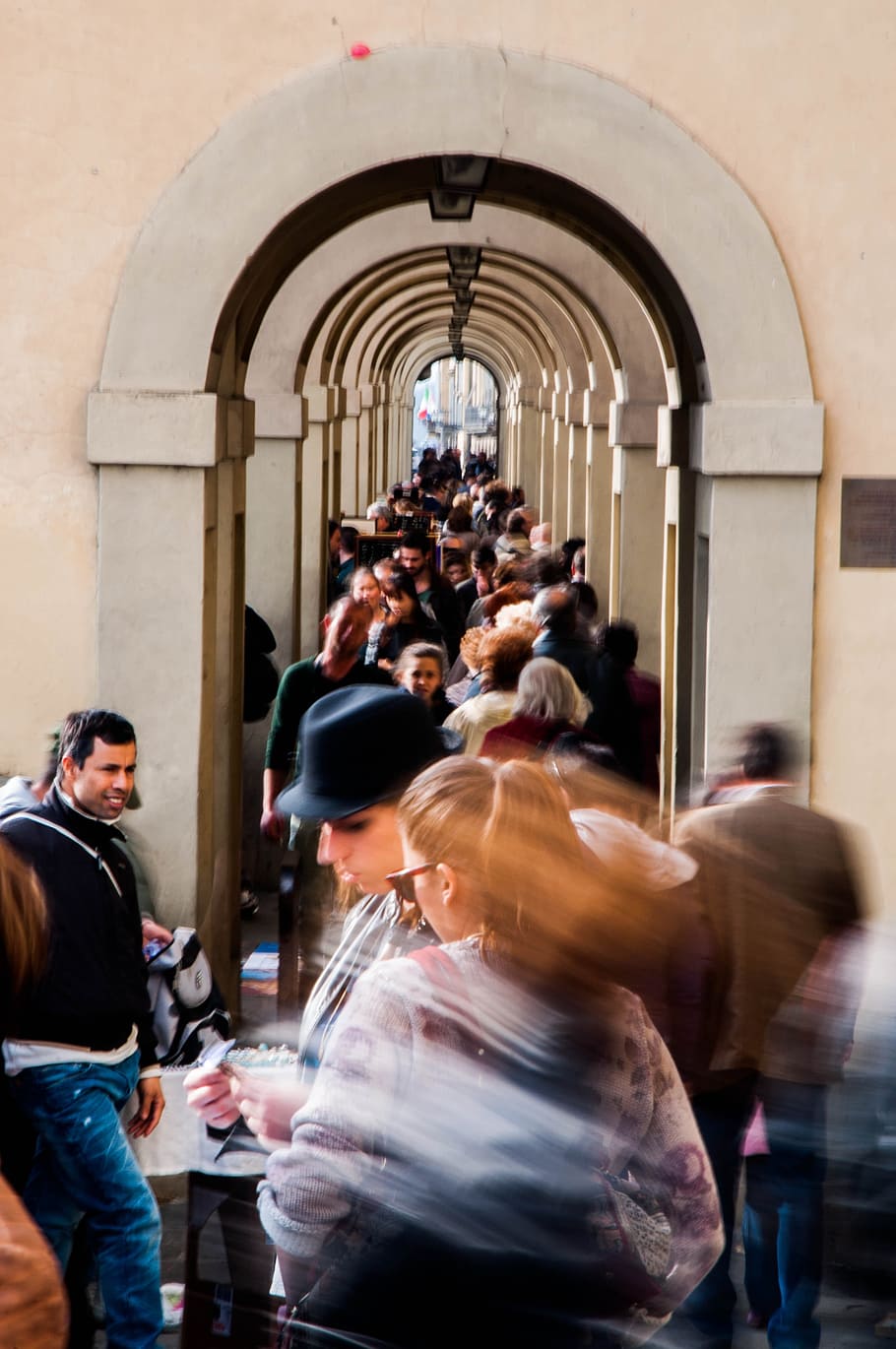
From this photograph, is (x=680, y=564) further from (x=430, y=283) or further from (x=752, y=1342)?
(x=430, y=283)

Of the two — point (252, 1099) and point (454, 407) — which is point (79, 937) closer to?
point (252, 1099)

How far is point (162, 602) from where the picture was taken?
19.3ft

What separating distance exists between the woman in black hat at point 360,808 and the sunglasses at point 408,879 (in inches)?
4.2

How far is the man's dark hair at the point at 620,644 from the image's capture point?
731 cm

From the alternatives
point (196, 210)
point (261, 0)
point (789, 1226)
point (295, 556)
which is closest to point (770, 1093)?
point (789, 1226)

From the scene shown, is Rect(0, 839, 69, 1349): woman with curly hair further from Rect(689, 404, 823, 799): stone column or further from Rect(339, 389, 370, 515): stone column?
Rect(339, 389, 370, 515): stone column

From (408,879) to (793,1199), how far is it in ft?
7.79

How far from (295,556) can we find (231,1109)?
25.6 ft

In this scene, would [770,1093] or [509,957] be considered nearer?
[509,957]

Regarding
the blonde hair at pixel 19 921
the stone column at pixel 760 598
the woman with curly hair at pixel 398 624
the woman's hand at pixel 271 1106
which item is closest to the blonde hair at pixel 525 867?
the woman's hand at pixel 271 1106

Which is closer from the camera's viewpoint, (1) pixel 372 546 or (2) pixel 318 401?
(2) pixel 318 401

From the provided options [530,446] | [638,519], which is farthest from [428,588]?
[530,446]

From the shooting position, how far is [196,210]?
577 cm

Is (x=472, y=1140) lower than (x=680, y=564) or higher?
lower
